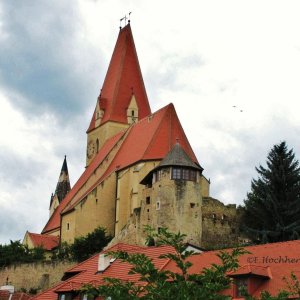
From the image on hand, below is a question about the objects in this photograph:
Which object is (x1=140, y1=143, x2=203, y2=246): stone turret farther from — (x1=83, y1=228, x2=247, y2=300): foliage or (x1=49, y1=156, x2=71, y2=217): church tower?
(x1=49, y1=156, x2=71, y2=217): church tower

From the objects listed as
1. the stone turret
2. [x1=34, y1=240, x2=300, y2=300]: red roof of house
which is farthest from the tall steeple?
[x1=34, y1=240, x2=300, y2=300]: red roof of house

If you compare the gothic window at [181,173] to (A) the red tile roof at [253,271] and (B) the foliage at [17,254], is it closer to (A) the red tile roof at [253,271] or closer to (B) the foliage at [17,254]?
(B) the foliage at [17,254]

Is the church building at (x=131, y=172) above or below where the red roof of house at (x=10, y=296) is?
above

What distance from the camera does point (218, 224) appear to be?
187ft

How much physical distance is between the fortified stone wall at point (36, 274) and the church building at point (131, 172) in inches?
223

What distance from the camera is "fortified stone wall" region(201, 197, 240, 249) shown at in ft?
184

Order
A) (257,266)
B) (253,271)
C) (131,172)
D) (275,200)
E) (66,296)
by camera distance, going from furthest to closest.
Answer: (131,172) → (275,200) → (66,296) → (257,266) → (253,271)

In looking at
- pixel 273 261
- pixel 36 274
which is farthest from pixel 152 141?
pixel 273 261

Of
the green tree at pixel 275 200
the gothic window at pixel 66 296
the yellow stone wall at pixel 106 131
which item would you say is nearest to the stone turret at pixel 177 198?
the green tree at pixel 275 200

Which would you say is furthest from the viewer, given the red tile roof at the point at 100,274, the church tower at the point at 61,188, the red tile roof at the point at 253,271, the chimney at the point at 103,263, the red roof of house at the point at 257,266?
the church tower at the point at 61,188

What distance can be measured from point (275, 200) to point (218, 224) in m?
4.92

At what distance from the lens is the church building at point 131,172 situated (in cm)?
5544

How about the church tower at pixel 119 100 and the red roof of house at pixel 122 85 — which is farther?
the red roof of house at pixel 122 85

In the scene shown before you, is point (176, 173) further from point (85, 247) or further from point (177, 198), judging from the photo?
point (85, 247)
